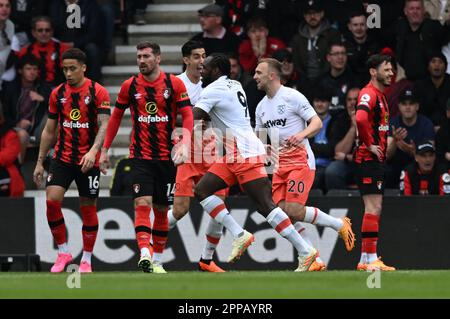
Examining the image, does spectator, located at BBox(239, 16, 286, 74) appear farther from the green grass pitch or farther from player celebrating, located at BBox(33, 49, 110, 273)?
the green grass pitch

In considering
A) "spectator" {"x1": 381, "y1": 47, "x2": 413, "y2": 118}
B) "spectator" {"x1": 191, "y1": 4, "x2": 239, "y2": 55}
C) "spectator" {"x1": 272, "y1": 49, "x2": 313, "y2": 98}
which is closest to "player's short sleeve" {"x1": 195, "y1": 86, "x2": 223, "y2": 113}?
"spectator" {"x1": 272, "y1": 49, "x2": 313, "y2": 98}

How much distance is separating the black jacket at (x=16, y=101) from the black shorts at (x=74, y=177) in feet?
16.8

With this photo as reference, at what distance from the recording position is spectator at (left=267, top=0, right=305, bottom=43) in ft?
68.3

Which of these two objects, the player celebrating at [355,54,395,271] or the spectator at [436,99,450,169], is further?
the spectator at [436,99,450,169]

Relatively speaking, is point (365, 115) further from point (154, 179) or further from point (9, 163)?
point (9, 163)

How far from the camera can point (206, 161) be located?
51.5ft

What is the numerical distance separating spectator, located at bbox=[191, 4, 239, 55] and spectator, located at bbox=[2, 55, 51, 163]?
2531 mm

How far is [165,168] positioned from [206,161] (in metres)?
0.88

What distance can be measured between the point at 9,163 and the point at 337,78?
16.4 ft

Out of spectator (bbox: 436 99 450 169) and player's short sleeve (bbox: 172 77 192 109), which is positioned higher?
player's short sleeve (bbox: 172 77 192 109)

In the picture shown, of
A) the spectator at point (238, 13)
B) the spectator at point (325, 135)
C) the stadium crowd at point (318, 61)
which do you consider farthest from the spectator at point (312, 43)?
the spectator at point (238, 13)

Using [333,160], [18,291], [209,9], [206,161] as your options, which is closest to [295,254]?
[333,160]

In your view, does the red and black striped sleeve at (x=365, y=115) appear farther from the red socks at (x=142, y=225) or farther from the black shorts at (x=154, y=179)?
the red socks at (x=142, y=225)
